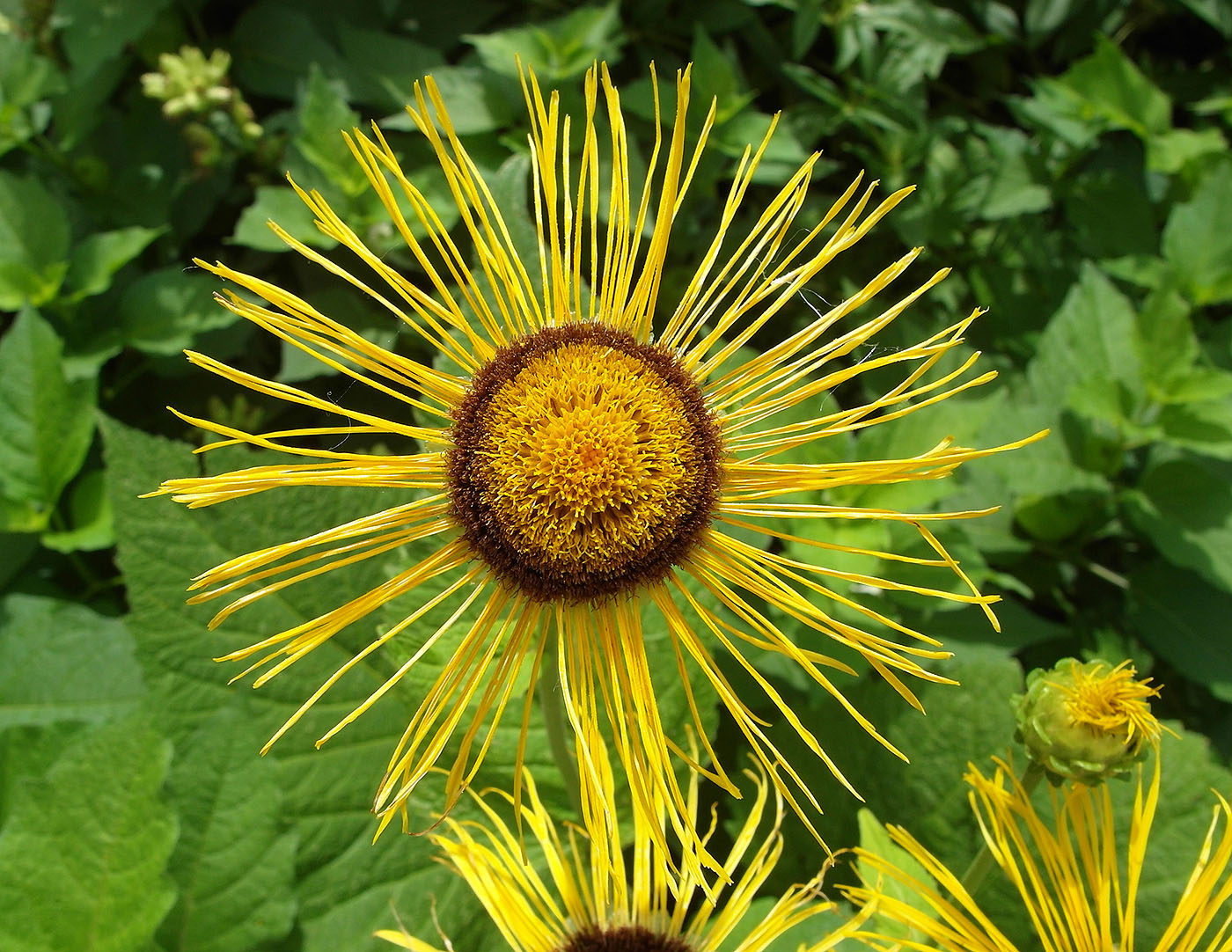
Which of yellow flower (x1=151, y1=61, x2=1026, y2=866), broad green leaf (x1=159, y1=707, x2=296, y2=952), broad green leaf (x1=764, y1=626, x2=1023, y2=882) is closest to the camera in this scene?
yellow flower (x1=151, y1=61, x2=1026, y2=866)

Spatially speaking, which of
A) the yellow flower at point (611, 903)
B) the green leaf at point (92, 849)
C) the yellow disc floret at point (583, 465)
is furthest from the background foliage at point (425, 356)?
the yellow disc floret at point (583, 465)

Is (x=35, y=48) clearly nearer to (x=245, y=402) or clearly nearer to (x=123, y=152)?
(x=123, y=152)

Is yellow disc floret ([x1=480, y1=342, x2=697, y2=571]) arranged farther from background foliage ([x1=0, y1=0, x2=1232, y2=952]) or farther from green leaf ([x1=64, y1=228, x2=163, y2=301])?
green leaf ([x1=64, y1=228, x2=163, y2=301])

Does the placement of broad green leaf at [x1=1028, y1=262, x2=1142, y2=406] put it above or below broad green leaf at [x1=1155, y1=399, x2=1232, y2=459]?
above

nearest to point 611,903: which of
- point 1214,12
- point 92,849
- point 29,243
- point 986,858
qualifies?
point 986,858

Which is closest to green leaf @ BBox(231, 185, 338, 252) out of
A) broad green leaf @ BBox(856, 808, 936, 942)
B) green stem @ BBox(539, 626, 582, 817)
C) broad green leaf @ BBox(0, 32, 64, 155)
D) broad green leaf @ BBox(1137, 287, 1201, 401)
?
broad green leaf @ BBox(0, 32, 64, 155)

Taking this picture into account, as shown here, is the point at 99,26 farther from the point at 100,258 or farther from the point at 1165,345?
the point at 1165,345
